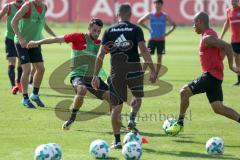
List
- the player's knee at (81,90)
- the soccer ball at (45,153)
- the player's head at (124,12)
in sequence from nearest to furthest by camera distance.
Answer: the soccer ball at (45,153)
the player's head at (124,12)
the player's knee at (81,90)

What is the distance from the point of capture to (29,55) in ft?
54.1

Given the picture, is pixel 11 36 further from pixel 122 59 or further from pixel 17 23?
pixel 122 59

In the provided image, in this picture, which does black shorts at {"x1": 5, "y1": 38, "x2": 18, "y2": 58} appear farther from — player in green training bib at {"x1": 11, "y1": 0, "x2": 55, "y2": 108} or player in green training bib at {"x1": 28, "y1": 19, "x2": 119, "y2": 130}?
player in green training bib at {"x1": 28, "y1": 19, "x2": 119, "y2": 130}

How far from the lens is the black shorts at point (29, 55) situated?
16.4 m

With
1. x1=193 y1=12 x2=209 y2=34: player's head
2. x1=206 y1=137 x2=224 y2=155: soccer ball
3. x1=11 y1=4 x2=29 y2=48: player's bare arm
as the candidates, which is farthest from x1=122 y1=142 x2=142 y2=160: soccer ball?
x1=11 y1=4 x2=29 y2=48: player's bare arm

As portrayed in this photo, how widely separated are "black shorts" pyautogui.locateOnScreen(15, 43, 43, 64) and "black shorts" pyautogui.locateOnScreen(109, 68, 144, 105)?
4511mm

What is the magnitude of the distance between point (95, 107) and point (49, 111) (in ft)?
4.16

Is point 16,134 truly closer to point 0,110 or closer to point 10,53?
point 0,110

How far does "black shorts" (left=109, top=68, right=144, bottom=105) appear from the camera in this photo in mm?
11766

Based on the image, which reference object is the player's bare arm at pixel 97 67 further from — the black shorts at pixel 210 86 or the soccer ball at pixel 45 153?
the soccer ball at pixel 45 153

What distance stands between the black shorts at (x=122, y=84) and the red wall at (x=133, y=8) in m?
46.1

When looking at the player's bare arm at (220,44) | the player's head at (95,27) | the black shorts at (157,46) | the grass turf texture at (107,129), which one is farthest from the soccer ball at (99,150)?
the black shorts at (157,46)

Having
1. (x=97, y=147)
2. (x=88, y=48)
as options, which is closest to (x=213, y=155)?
(x=97, y=147)

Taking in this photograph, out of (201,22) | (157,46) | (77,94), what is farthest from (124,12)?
(157,46)
